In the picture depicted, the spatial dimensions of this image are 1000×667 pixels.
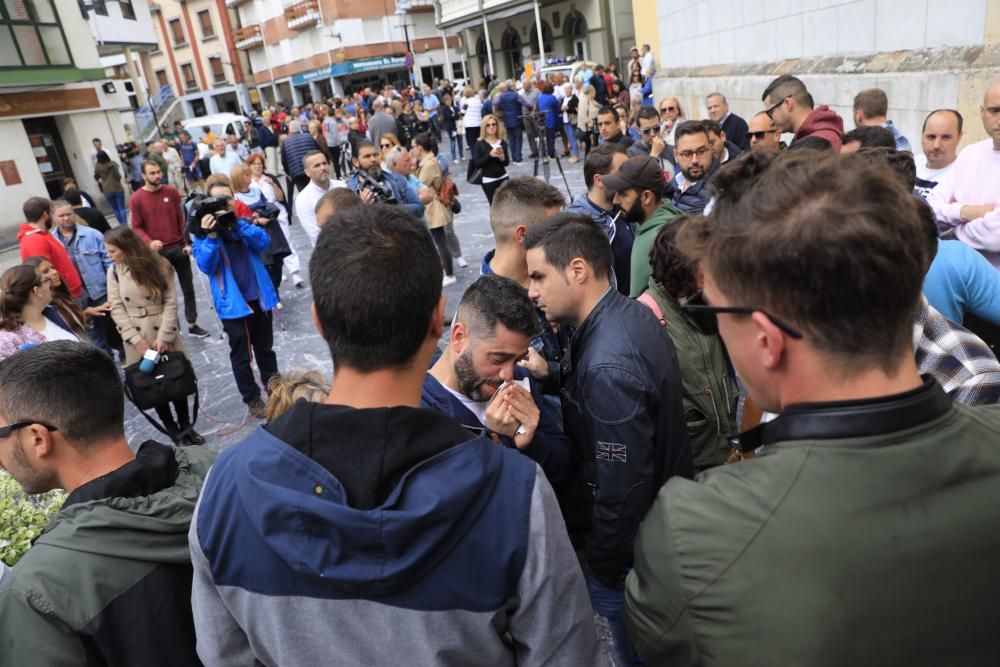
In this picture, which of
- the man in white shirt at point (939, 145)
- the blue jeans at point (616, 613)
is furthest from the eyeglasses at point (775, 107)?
the blue jeans at point (616, 613)

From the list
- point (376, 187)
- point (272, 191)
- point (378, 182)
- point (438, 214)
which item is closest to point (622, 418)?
point (376, 187)

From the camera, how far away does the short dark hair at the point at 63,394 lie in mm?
1735

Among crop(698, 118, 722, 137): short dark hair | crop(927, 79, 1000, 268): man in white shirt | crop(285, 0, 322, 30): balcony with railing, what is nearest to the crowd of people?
crop(927, 79, 1000, 268): man in white shirt

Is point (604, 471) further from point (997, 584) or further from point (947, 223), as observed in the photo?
point (947, 223)

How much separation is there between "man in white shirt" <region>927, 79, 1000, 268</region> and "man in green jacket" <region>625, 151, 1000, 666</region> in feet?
9.73

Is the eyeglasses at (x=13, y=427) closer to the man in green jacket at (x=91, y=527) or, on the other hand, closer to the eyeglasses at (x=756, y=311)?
the man in green jacket at (x=91, y=527)

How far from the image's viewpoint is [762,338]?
991 millimetres

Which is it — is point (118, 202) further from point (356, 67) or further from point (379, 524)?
point (356, 67)

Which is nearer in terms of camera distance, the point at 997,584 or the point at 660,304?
the point at 997,584

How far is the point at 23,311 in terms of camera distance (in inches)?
155

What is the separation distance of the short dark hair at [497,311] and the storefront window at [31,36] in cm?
1958

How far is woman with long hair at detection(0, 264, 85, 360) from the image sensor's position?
3824mm

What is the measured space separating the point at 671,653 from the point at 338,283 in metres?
0.86

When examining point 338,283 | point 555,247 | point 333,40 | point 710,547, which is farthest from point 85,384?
point 333,40
